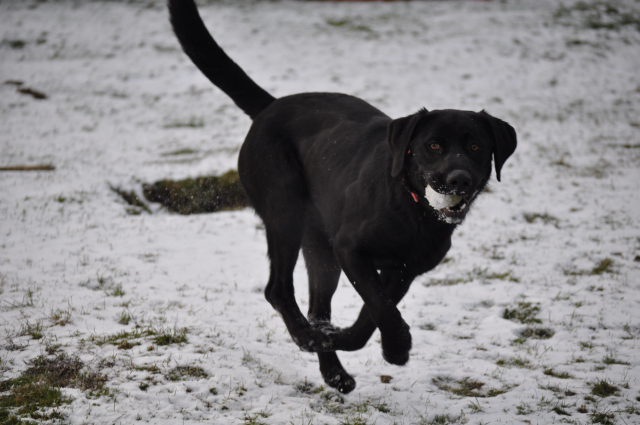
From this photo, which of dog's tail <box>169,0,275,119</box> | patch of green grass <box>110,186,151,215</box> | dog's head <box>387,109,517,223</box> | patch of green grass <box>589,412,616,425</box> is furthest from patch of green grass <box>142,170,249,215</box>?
patch of green grass <box>589,412,616,425</box>

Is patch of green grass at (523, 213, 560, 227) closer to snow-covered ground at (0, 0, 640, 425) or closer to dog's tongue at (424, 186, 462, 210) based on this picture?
snow-covered ground at (0, 0, 640, 425)

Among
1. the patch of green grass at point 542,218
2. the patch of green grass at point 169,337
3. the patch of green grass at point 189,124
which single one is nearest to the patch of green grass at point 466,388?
the patch of green grass at point 169,337

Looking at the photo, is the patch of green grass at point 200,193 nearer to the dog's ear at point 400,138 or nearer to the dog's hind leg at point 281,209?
the dog's hind leg at point 281,209

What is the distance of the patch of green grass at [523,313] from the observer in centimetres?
440

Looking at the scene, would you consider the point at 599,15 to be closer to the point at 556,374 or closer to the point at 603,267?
the point at 603,267

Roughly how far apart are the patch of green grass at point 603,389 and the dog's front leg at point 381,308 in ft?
4.30

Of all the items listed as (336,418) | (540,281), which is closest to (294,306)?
(336,418)

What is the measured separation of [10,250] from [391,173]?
424 centimetres

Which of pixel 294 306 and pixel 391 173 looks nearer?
pixel 391 173

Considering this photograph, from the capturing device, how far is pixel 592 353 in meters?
3.76

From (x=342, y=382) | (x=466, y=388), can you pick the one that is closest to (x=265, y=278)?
(x=342, y=382)

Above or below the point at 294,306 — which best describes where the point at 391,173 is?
above

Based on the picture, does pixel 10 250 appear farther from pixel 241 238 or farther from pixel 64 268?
pixel 241 238

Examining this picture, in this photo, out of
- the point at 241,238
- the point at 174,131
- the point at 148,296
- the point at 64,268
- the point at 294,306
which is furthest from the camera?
the point at 174,131
